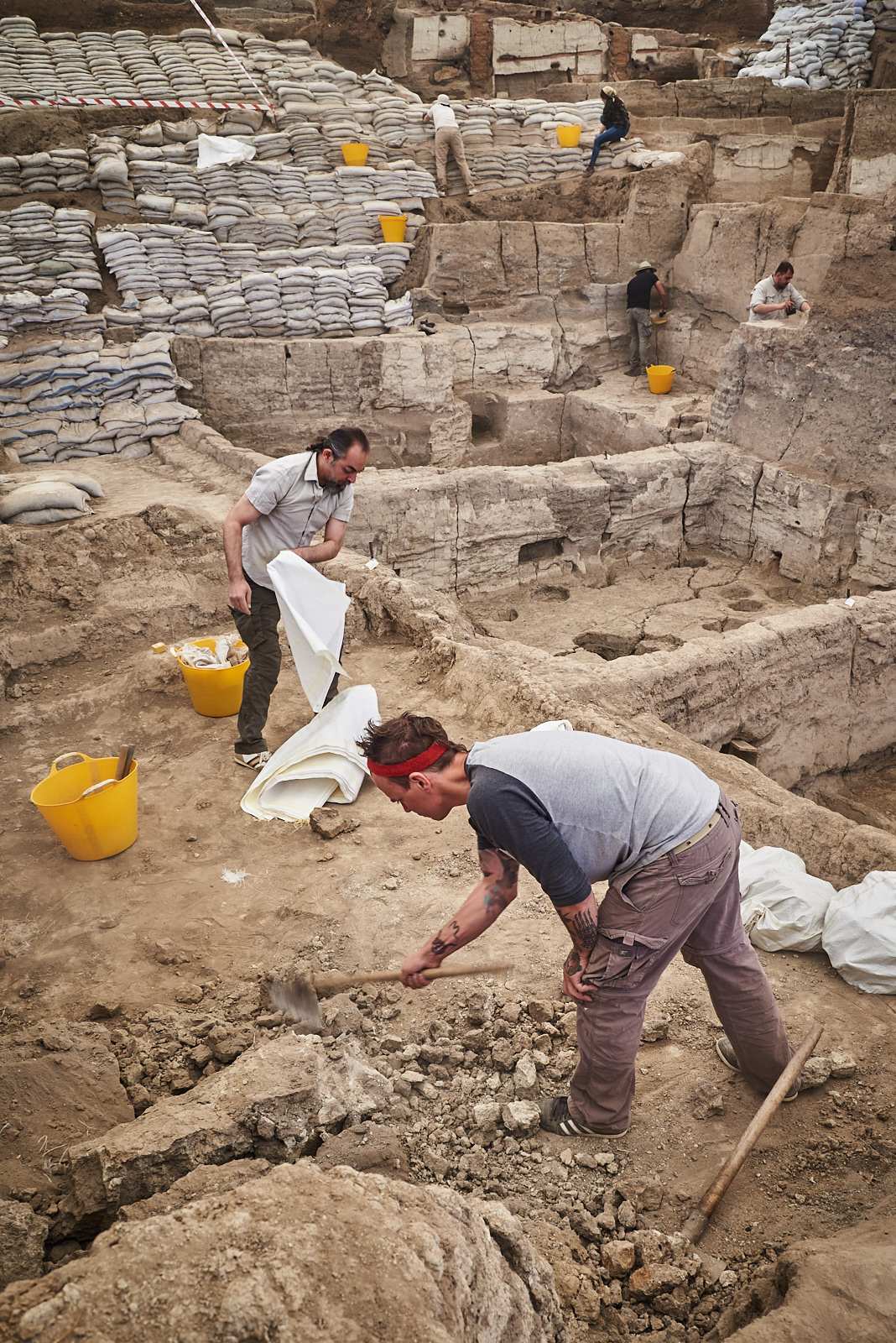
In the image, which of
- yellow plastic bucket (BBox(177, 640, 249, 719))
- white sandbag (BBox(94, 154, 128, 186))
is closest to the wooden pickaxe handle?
yellow plastic bucket (BBox(177, 640, 249, 719))

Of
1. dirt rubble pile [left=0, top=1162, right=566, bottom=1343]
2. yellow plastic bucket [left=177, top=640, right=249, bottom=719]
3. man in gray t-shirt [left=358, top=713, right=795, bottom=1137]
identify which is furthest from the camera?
yellow plastic bucket [left=177, top=640, right=249, bottom=719]

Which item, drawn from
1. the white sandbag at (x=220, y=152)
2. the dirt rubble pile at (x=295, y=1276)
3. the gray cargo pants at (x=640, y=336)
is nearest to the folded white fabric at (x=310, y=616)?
the dirt rubble pile at (x=295, y=1276)

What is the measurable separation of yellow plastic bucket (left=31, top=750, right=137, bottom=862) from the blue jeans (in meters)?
13.4

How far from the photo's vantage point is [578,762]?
224 centimetres

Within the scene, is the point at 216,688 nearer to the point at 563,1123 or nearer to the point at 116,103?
the point at 563,1123

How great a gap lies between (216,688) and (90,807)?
1286 mm

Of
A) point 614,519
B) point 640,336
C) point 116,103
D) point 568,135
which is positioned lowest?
point 614,519

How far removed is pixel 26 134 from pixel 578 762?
542 inches

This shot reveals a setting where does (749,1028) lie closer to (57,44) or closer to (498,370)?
(498,370)

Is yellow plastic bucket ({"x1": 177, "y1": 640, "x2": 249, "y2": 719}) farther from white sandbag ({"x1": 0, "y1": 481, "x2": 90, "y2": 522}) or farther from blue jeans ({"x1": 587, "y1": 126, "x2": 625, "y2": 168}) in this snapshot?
blue jeans ({"x1": 587, "y1": 126, "x2": 625, "y2": 168})

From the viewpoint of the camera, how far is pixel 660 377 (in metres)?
11.2

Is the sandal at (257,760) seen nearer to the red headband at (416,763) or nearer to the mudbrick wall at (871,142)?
the red headband at (416,763)

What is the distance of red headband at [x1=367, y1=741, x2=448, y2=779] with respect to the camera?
7.52ft

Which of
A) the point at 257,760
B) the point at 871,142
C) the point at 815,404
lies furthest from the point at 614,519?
the point at 871,142
